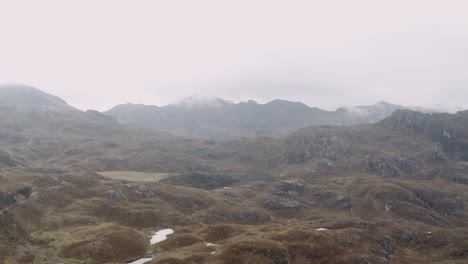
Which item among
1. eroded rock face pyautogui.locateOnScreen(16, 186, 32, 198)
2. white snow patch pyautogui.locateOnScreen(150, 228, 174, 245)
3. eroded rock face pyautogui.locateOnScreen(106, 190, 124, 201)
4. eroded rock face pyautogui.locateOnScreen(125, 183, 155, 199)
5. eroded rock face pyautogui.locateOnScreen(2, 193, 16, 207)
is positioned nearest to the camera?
white snow patch pyautogui.locateOnScreen(150, 228, 174, 245)

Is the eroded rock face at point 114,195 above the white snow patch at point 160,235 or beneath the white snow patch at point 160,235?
above

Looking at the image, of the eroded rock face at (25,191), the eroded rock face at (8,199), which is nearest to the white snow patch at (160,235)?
the eroded rock face at (8,199)

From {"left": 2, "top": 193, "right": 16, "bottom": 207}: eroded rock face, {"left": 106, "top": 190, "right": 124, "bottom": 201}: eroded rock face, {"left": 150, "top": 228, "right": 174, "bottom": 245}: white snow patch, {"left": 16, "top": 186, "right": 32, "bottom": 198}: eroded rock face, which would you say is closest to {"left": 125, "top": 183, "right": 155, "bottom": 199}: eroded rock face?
{"left": 106, "top": 190, "right": 124, "bottom": 201}: eroded rock face

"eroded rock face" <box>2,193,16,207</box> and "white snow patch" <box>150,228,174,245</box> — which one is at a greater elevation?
"eroded rock face" <box>2,193,16,207</box>

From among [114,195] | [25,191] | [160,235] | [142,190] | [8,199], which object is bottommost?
[160,235]

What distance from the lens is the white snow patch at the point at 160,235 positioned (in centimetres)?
10312

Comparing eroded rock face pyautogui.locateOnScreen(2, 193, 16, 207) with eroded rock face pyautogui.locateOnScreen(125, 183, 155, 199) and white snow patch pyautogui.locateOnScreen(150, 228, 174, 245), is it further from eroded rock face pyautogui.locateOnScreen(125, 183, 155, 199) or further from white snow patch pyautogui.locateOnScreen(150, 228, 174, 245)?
eroded rock face pyautogui.locateOnScreen(125, 183, 155, 199)

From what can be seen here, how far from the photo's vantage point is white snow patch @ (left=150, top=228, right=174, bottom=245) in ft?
338

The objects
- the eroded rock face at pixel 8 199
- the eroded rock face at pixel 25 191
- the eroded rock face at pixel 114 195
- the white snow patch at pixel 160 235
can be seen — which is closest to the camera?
the white snow patch at pixel 160 235

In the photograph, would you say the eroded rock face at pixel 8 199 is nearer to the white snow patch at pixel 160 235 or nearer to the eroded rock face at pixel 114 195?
the eroded rock face at pixel 114 195

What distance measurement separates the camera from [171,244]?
9631 centimetres

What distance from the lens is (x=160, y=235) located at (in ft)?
365

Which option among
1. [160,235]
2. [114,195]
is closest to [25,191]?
[114,195]

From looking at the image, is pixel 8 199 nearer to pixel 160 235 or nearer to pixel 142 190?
pixel 160 235
